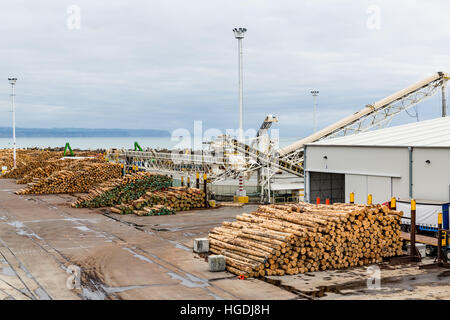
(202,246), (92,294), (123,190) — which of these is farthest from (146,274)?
(123,190)

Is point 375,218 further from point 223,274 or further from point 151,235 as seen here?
point 151,235

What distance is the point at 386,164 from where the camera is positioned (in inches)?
1032

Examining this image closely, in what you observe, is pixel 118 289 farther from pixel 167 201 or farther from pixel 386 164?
pixel 167 201

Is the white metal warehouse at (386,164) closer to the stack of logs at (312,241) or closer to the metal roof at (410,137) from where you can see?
the metal roof at (410,137)

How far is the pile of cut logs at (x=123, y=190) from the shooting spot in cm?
3850

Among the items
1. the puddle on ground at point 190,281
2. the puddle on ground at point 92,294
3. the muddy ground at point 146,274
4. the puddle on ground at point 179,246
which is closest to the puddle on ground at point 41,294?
the muddy ground at point 146,274

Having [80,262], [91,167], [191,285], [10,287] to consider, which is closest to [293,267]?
[191,285]

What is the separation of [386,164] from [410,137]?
2.58 m

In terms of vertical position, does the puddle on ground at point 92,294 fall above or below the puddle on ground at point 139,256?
below

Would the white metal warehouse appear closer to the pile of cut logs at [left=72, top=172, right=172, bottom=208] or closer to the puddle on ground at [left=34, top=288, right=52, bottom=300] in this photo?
the pile of cut logs at [left=72, top=172, right=172, bottom=208]

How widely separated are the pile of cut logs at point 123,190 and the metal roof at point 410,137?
52.6 feet

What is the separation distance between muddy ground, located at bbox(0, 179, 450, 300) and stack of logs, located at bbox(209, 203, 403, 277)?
0.57 m

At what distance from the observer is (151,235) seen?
25672 mm
